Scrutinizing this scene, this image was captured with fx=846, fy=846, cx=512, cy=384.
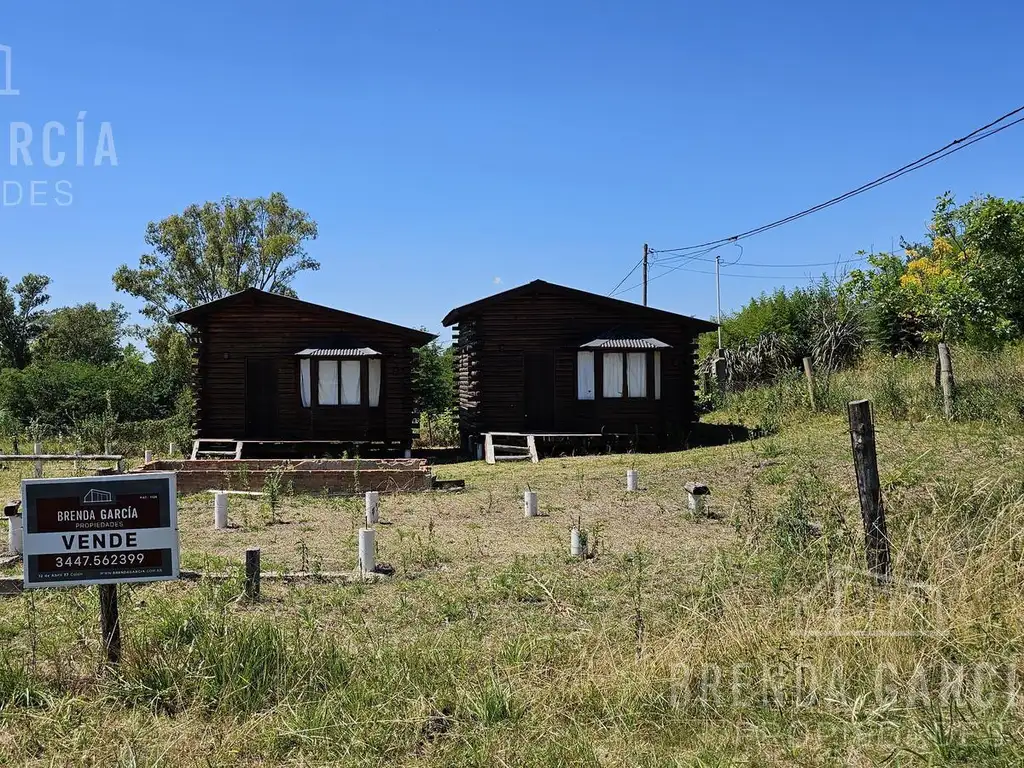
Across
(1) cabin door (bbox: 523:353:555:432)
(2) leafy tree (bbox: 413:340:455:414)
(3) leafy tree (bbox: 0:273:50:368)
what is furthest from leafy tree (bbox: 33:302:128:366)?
(1) cabin door (bbox: 523:353:555:432)

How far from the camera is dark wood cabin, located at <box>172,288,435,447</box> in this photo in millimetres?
22625

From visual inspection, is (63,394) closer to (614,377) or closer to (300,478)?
(300,478)

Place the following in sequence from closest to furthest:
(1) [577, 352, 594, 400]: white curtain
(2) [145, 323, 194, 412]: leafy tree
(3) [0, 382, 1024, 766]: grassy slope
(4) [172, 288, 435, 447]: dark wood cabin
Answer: (3) [0, 382, 1024, 766]: grassy slope, (4) [172, 288, 435, 447]: dark wood cabin, (1) [577, 352, 594, 400]: white curtain, (2) [145, 323, 194, 412]: leafy tree

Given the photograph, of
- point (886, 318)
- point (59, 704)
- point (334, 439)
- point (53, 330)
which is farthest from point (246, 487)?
point (53, 330)

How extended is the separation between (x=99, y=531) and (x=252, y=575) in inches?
72.9

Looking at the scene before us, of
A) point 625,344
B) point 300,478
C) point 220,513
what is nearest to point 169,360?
point 625,344

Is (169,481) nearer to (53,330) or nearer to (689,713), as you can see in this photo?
(689,713)

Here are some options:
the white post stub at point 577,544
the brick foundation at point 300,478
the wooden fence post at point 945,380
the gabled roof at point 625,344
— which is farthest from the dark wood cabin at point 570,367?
the white post stub at point 577,544

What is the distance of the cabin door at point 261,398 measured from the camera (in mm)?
22750

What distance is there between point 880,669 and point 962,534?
2192 millimetres

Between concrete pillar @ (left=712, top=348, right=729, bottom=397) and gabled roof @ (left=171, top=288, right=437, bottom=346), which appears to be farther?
concrete pillar @ (left=712, top=348, right=729, bottom=397)

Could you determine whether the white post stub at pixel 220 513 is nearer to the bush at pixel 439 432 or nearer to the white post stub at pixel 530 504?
the white post stub at pixel 530 504

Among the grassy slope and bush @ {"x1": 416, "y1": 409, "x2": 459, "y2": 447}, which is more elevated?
bush @ {"x1": 416, "y1": 409, "x2": 459, "y2": 447}

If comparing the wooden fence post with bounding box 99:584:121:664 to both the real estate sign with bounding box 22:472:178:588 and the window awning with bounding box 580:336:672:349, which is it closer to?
the real estate sign with bounding box 22:472:178:588
